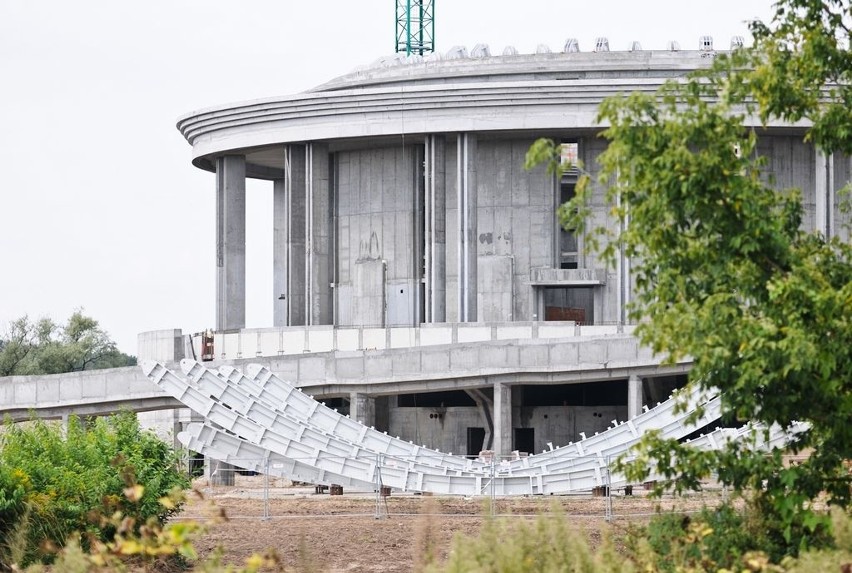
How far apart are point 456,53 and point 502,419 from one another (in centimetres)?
1861

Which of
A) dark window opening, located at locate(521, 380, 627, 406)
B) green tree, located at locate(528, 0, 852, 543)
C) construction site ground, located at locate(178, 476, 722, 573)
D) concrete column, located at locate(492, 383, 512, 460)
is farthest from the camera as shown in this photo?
dark window opening, located at locate(521, 380, 627, 406)

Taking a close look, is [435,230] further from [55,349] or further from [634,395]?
[55,349]

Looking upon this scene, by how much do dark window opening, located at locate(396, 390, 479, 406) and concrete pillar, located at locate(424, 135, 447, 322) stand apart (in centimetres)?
348

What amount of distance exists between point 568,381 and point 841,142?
2986 centimetres

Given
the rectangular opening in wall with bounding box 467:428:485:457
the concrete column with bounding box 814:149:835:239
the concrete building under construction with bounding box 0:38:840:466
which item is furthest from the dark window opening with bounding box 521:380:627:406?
the concrete column with bounding box 814:149:835:239

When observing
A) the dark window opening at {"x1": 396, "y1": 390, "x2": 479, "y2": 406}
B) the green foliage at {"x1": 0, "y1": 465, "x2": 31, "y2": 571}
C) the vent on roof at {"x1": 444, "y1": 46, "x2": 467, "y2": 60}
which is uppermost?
the vent on roof at {"x1": 444, "y1": 46, "x2": 467, "y2": 60}

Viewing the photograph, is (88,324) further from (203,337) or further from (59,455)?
(59,455)

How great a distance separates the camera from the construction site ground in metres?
22.8

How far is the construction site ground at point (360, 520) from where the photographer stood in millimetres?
22750

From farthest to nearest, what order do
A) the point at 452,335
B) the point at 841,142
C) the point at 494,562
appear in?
1. the point at 452,335
2. the point at 841,142
3. the point at 494,562

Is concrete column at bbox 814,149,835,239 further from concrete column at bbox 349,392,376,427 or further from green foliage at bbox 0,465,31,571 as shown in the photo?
green foliage at bbox 0,465,31,571

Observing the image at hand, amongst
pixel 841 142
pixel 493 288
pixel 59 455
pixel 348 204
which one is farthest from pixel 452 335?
pixel 841 142

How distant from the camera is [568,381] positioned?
150 ft

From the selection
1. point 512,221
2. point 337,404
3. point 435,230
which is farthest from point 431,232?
point 337,404
